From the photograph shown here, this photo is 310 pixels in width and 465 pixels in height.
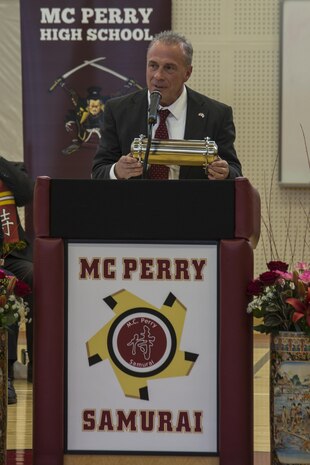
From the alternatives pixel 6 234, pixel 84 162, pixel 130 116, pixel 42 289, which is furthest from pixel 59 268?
pixel 84 162

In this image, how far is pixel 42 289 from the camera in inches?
104

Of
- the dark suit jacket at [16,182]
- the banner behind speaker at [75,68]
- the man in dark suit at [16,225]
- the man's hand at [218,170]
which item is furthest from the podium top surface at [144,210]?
the banner behind speaker at [75,68]

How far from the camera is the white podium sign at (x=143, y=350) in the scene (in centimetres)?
261

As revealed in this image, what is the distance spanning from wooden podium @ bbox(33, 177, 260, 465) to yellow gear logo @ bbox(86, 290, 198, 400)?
10 cm

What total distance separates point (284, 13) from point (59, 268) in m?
5.00

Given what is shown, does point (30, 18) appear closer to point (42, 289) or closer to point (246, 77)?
point (246, 77)

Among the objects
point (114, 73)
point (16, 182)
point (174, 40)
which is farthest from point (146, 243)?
point (114, 73)

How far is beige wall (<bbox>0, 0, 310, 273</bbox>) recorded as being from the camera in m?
7.30

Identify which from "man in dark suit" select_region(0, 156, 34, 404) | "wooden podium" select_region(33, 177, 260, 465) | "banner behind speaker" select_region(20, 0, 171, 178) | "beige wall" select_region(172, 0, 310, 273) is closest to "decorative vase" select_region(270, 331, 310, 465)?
"wooden podium" select_region(33, 177, 260, 465)

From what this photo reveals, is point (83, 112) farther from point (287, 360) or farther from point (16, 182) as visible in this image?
point (287, 360)

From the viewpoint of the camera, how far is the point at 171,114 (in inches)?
137

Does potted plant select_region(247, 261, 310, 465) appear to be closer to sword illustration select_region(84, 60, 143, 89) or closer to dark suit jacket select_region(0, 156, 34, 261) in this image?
dark suit jacket select_region(0, 156, 34, 261)

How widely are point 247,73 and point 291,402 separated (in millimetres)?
4913

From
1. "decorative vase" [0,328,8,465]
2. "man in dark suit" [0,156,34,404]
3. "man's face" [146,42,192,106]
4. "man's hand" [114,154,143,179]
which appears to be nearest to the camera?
"decorative vase" [0,328,8,465]
